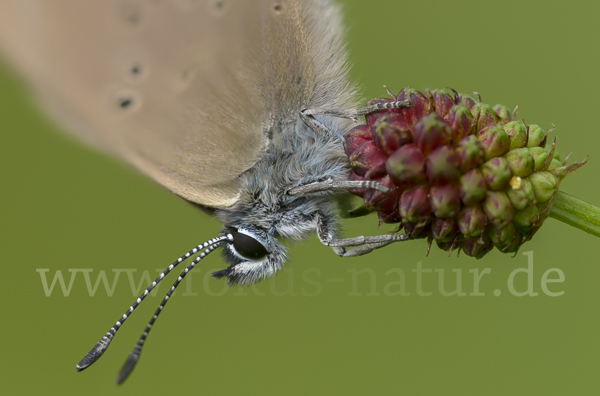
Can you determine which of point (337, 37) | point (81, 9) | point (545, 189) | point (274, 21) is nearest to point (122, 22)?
point (81, 9)

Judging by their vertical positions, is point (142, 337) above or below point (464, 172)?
below

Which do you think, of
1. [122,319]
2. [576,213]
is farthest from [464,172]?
[122,319]

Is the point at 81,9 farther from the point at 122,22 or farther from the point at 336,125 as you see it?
the point at 336,125

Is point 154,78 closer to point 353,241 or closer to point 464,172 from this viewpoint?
point 353,241

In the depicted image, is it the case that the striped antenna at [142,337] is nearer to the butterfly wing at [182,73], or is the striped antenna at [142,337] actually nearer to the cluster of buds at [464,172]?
the butterfly wing at [182,73]

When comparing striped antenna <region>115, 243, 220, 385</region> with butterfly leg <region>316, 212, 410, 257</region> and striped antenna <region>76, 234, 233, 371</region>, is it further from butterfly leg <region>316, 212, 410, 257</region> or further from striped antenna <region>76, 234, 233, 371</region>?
butterfly leg <region>316, 212, 410, 257</region>

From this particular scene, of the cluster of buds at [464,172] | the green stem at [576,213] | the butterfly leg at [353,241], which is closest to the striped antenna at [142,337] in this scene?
the butterfly leg at [353,241]
